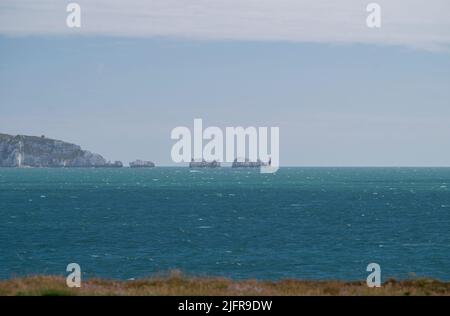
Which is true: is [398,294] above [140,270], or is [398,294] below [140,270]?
above

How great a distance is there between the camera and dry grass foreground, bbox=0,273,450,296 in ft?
74.5

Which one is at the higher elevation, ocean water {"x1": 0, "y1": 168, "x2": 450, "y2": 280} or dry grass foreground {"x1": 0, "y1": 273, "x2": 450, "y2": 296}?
dry grass foreground {"x1": 0, "y1": 273, "x2": 450, "y2": 296}

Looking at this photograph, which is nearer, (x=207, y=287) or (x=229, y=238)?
(x=207, y=287)

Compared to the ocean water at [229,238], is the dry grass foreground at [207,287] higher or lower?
higher

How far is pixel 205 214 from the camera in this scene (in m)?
128

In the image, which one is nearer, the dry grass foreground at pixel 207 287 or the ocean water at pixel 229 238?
the dry grass foreground at pixel 207 287

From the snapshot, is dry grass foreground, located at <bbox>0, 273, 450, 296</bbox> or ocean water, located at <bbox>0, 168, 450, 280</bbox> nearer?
dry grass foreground, located at <bbox>0, 273, 450, 296</bbox>

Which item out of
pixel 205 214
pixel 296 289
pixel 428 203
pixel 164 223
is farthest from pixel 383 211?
pixel 296 289

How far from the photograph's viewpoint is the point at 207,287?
24.2 metres

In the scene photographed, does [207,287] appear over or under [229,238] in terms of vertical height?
over

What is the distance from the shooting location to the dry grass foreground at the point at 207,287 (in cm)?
2272
